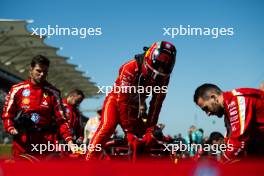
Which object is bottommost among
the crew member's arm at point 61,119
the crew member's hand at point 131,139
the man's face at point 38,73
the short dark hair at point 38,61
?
the crew member's hand at point 131,139

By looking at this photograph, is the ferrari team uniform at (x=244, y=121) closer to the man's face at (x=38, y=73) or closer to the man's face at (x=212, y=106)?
the man's face at (x=212, y=106)

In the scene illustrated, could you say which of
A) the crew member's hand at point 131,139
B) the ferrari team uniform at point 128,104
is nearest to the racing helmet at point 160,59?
the ferrari team uniform at point 128,104

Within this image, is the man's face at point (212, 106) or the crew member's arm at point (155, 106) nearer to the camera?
the man's face at point (212, 106)

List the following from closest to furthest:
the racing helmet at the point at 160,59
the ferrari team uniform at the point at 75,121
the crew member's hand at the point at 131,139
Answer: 1. the crew member's hand at the point at 131,139
2. the racing helmet at the point at 160,59
3. the ferrari team uniform at the point at 75,121

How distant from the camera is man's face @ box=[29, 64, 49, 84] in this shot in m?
5.45

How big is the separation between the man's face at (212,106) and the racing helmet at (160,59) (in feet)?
1.95

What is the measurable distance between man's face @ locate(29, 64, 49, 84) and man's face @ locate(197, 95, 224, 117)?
6.41 feet

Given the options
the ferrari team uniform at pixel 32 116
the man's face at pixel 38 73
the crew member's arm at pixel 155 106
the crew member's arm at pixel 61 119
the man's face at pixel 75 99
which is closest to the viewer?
the crew member's arm at pixel 155 106

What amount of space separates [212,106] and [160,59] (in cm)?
77

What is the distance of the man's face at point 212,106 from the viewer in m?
4.30

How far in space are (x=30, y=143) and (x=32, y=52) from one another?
38.9 metres

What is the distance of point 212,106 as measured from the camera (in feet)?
14.2

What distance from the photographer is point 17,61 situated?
40.4 meters

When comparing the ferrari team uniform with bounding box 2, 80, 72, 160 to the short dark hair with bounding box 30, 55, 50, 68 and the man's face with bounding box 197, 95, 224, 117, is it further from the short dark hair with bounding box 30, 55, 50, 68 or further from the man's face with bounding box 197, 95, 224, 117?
the man's face with bounding box 197, 95, 224, 117
